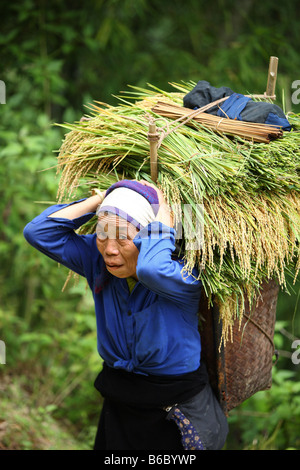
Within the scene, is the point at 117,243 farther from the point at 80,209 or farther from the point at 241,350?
the point at 241,350

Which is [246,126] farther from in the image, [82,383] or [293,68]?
[293,68]

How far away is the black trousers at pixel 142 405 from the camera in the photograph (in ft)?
6.61

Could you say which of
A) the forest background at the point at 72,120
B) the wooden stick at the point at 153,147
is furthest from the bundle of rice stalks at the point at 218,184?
the forest background at the point at 72,120

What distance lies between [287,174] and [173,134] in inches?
17.8

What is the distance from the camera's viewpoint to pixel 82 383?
3.73 metres

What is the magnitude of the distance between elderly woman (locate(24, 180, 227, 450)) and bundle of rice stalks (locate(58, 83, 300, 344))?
3.6 inches

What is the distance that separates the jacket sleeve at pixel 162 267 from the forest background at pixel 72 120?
141 cm

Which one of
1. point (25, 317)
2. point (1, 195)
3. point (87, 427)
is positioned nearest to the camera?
point (87, 427)

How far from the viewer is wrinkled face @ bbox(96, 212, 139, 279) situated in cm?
180

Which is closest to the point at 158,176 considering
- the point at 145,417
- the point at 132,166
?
the point at 132,166

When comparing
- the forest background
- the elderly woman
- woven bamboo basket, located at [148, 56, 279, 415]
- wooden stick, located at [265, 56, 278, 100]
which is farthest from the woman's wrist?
the forest background

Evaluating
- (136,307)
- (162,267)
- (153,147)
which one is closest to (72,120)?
(153,147)

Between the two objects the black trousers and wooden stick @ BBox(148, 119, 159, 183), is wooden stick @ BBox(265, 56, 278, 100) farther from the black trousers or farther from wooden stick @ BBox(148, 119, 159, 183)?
the black trousers

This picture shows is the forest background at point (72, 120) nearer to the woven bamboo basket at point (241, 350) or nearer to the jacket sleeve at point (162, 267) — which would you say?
the woven bamboo basket at point (241, 350)
